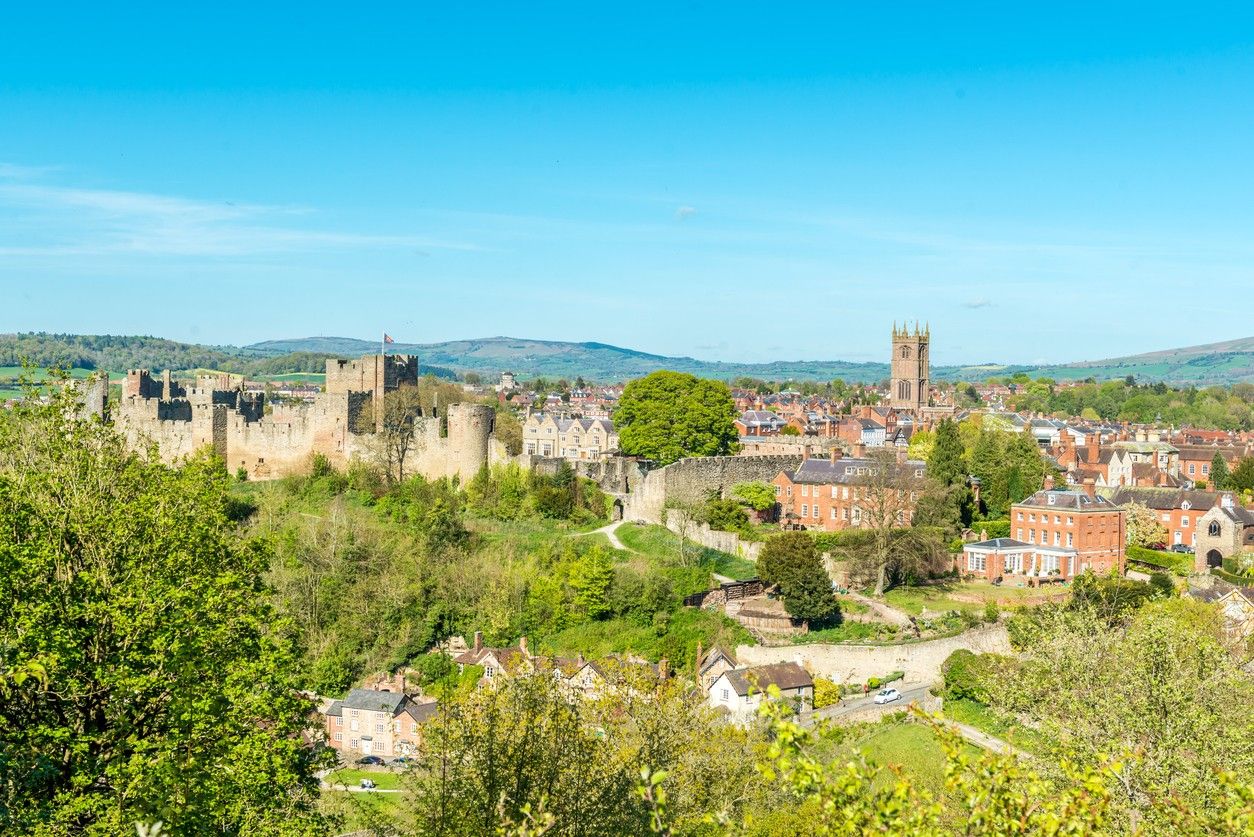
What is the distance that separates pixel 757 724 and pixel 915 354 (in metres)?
78.3

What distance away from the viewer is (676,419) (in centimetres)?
4344

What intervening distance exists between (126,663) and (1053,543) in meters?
32.3

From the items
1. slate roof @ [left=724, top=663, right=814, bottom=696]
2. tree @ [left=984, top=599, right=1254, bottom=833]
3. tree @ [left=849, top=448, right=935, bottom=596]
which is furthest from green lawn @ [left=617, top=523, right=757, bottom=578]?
tree @ [left=984, top=599, right=1254, bottom=833]

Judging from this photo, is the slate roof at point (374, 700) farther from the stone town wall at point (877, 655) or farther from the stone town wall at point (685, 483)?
the stone town wall at point (685, 483)

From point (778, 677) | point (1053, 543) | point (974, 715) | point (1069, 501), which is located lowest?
point (974, 715)

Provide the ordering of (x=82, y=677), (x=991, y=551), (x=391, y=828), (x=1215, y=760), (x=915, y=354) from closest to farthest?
(x=82, y=677)
(x=1215, y=760)
(x=391, y=828)
(x=991, y=551)
(x=915, y=354)

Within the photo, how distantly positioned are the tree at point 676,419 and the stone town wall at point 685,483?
114 inches

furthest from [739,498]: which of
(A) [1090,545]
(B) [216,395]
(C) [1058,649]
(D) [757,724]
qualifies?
(C) [1058,649]

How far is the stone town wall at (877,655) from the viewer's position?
31094mm

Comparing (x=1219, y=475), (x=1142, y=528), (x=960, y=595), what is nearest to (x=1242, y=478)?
(x=1219, y=475)

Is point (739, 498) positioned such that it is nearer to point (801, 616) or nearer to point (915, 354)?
point (801, 616)

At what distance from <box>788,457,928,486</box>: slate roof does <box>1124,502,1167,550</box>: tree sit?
24.4 ft

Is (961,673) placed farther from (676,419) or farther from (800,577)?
(676,419)

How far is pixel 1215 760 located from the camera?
568 inches
